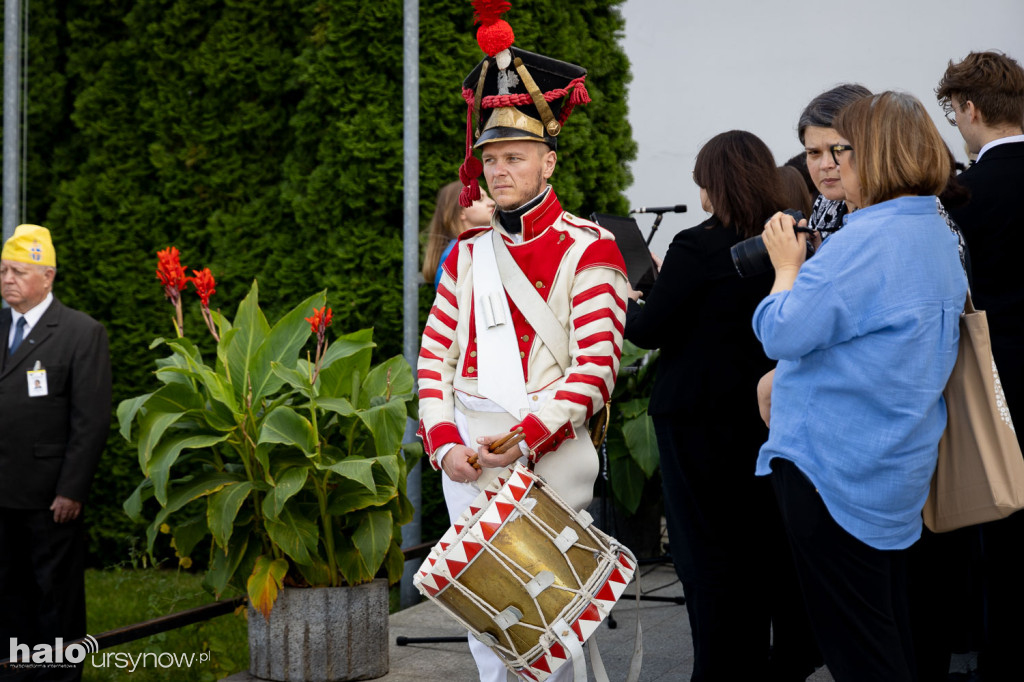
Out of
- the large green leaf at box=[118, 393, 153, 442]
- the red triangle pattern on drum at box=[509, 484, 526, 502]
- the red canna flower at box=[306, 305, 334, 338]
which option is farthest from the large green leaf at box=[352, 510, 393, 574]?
the red triangle pattern on drum at box=[509, 484, 526, 502]

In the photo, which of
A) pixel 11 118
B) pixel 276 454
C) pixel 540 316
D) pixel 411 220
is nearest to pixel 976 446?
pixel 540 316

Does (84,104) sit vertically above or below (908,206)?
above

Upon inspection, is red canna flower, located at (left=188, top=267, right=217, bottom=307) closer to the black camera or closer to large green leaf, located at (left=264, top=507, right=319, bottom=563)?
large green leaf, located at (left=264, top=507, right=319, bottom=563)

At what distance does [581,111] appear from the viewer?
6215mm

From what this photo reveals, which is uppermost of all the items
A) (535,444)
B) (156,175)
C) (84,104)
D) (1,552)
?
(84,104)

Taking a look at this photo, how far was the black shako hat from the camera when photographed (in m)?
3.19

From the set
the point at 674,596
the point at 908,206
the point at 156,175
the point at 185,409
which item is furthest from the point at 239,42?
the point at 908,206

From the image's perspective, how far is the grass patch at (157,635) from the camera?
4824 millimetres

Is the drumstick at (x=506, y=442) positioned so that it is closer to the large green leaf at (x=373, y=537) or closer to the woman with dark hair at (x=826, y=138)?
the woman with dark hair at (x=826, y=138)

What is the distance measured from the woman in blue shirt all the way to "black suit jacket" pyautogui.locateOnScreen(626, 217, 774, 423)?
2.33 feet

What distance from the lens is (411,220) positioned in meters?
5.60

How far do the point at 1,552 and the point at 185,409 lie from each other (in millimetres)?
1337

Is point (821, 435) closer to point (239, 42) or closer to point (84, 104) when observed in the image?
point (239, 42)

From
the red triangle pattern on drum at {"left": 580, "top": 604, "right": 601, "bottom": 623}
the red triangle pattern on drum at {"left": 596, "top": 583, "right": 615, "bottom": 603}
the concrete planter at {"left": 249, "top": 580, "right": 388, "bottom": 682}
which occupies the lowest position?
the concrete planter at {"left": 249, "top": 580, "right": 388, "bottom": 682}
